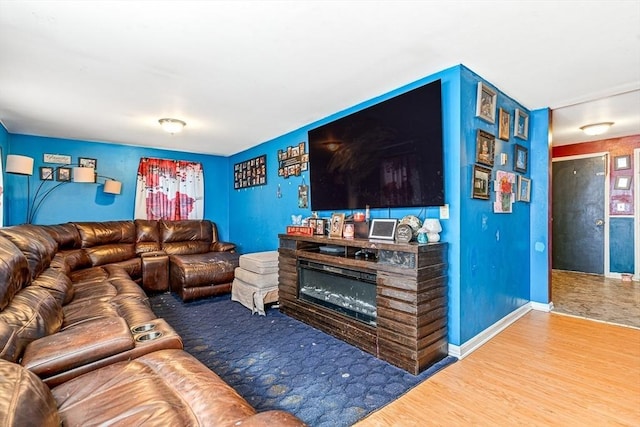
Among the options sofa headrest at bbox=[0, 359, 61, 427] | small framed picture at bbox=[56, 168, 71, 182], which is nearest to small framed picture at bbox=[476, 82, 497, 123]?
sofa headrest at bbox=[0, 359, 61, 427]

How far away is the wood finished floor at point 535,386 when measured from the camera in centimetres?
165

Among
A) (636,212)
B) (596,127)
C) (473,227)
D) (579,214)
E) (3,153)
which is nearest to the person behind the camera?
(473,227)

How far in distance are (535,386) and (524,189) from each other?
2.04m

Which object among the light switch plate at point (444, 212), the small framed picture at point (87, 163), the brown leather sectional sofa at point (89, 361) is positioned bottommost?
the brown leather sectional sofa at point (89, 361)

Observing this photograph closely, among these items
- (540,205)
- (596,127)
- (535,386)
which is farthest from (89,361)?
(596,127)

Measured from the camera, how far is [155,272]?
4.11 meters

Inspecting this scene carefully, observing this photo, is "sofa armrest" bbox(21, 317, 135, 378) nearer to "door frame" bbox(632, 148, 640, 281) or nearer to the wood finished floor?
the wood finished floor

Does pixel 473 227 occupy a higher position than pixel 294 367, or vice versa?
pixel 473 227

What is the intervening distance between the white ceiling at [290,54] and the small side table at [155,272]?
6.05ft

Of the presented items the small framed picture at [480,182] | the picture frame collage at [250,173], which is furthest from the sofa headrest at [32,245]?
the small framed picture at [480,182]

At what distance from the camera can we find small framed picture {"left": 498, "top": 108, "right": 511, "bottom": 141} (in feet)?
9.14

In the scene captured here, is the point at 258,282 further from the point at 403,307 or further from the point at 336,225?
the point at 403,307

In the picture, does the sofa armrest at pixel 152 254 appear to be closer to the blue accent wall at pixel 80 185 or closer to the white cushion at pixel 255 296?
the blue accent wall at pixel 80 185

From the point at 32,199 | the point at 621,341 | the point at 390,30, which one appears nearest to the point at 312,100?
the point at 390,30
